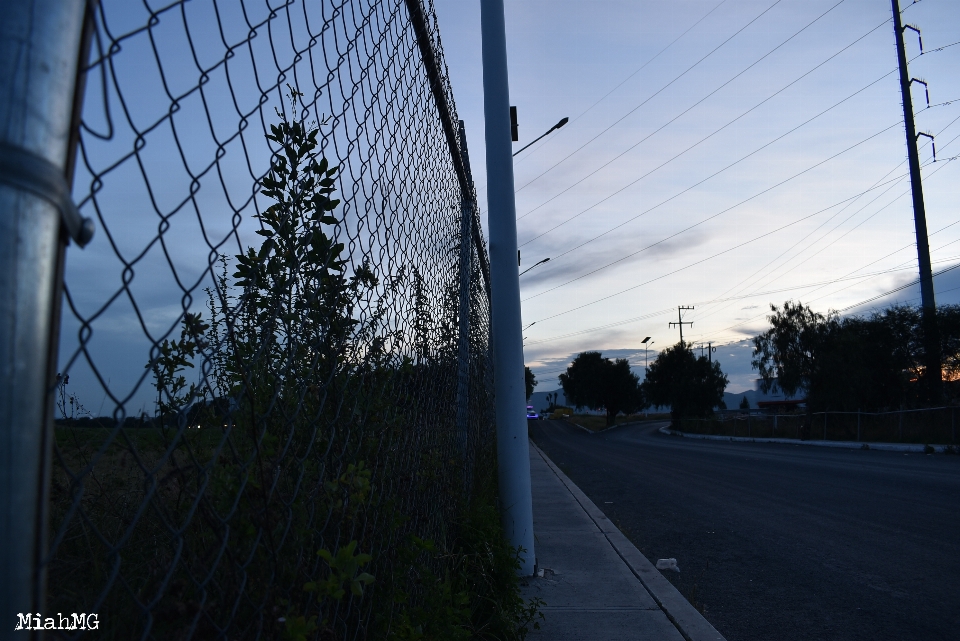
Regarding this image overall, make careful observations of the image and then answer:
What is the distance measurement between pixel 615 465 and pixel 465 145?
14867mm

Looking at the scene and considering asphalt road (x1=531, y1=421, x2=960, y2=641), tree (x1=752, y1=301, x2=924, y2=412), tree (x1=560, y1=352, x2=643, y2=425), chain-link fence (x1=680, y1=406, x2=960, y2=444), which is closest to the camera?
asphalt road (x1=531, y1=421, x2=960, y2=641)

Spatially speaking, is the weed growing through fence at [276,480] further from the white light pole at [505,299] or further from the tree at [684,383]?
the tree at [684,383]

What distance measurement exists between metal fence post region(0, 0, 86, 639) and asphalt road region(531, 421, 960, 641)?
13.9 ft

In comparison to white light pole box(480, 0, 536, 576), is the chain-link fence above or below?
below

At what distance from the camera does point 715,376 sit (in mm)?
66562

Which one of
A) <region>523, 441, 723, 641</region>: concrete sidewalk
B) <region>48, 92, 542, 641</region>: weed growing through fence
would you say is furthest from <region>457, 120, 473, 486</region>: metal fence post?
<region>48, 92, 542, 641</region>: weed growing through fence

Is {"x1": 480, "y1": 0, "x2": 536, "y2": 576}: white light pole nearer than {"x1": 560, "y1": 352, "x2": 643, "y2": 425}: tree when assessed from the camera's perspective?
Yes

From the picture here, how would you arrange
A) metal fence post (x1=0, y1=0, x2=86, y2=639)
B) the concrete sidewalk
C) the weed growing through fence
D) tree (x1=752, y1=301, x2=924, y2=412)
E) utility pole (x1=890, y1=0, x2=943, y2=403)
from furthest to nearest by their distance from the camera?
tree (x1=752, y1=301, x2=924, y2=412), utility pole (x1=890, y1=0, x2=943, y2=403), the concrete sidewalk, the weed growing through fence, metal fence post (x1=0, y1=0, x2=86, y2=639)

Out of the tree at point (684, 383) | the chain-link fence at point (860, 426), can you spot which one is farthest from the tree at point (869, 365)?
the tree at point (684, 383)

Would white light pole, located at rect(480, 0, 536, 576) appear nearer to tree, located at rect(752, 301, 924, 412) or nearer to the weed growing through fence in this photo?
the weed growing through fence

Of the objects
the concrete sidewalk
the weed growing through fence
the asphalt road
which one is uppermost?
the weed growing through fence

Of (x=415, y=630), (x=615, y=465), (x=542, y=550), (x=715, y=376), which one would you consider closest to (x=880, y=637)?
(x=542, y=550)

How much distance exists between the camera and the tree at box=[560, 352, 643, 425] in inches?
3420

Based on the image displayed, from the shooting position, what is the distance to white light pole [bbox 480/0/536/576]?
4656mm
